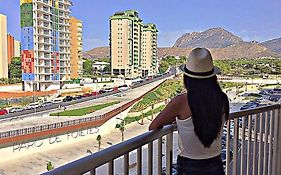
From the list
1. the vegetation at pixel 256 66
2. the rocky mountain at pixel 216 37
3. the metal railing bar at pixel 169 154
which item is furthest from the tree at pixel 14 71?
the metal railing bar at pixel 169 154

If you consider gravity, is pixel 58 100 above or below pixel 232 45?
below

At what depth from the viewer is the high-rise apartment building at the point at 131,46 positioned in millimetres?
3561

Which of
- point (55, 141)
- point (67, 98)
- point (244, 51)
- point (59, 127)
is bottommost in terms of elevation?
point (55, 141)

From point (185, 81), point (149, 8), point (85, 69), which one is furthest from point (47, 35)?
point (185, 81)

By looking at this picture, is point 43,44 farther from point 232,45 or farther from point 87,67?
point 232,45

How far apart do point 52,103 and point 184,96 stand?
2683mm

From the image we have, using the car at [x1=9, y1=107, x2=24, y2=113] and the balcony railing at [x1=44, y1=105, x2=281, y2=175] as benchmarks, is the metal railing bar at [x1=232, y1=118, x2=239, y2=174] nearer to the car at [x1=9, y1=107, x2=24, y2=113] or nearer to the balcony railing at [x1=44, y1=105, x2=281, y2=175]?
the balcony railing at [x1=44, y1=105, x2=281, y2=175]

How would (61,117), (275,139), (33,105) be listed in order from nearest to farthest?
(275,139) < (61,117) < (33,105)

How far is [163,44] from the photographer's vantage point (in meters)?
3.53

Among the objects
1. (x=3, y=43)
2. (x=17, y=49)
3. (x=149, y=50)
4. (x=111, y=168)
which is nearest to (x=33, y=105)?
(x=3, y=43)

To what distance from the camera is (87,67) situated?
4535 mm

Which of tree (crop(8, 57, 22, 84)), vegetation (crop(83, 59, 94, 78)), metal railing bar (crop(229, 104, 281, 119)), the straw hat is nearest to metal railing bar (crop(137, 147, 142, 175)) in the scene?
the straw hat

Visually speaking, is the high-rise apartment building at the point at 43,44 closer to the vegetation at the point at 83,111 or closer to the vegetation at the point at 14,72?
the vegetation at the point at 14,72

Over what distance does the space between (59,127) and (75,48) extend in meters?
1.71
